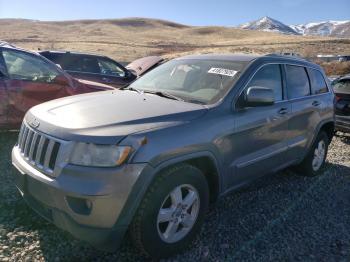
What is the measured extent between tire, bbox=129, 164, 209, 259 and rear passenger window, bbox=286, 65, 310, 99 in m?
2.09

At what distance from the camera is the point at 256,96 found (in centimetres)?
395

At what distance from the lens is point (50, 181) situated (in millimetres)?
3047

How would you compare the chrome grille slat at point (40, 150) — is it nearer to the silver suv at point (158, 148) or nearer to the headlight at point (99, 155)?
the silver suv at point (158, 148)

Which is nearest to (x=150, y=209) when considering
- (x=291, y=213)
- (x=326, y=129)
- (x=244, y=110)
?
(x=244, y=110)

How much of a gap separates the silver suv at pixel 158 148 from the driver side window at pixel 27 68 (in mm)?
2475

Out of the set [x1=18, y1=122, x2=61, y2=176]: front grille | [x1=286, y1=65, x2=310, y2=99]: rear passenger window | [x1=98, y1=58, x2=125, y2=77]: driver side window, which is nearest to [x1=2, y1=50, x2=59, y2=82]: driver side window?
[x1=18, y1=122, x2=61, y2=176]: front grille

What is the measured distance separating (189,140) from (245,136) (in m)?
0.87

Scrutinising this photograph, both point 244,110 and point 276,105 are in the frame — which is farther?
point 276,105

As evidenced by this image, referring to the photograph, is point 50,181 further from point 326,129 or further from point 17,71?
point 326,129

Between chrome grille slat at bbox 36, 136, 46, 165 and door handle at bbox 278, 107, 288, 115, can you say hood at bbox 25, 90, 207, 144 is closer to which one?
chrome grille slat at bbox 36, 136, 46, 165

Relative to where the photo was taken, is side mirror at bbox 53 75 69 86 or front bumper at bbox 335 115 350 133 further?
front bumper at bbox 335 115 350 133

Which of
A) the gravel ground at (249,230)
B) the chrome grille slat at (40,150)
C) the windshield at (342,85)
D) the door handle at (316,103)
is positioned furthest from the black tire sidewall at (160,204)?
the windshield at (342,85)

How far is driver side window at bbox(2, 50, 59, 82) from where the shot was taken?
20.6 ft

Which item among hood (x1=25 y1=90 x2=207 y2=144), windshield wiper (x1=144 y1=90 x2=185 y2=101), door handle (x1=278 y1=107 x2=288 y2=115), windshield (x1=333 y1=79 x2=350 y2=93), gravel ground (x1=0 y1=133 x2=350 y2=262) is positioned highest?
windshield wiper (x1=144 y1=90 x2=185 y2=101)
